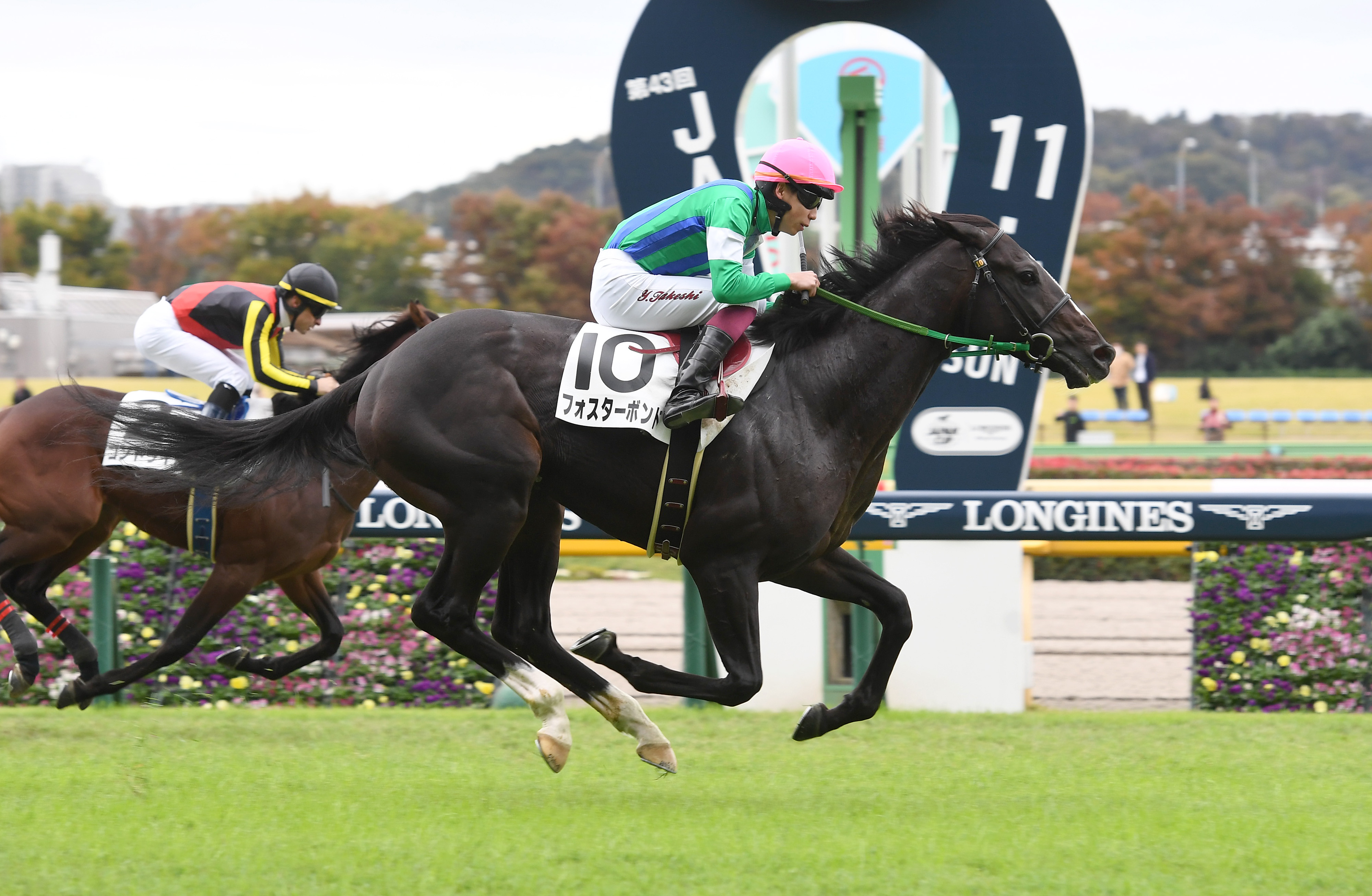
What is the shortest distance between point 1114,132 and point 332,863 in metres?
92.4

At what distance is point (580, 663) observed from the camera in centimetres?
406

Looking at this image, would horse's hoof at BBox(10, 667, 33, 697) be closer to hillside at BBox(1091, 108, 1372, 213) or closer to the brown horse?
the brown horse

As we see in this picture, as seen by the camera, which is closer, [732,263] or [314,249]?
[732,263]

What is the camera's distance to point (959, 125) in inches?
228

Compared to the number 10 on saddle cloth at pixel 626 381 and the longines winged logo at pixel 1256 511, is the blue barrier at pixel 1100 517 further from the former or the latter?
the number 10 on saddle cloth at pixel 626 381

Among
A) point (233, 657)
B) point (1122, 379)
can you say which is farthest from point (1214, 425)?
point (233, 657)

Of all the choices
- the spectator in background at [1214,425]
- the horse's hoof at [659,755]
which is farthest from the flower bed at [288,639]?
the spectator in background at [1214,425]

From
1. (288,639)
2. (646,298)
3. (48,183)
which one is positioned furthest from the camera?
(48,183)

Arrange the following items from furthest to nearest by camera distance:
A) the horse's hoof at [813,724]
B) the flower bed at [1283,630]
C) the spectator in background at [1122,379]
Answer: the spectator in background at [1122,379], the flower bed at [1283,630], the horse's hoof at [813,724]

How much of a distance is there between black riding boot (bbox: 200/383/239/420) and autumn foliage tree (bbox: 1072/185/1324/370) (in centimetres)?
3577

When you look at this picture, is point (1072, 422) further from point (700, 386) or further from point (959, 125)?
point (700, 386)

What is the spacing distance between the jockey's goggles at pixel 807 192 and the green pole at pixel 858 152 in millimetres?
2440

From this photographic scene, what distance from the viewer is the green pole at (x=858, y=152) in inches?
251

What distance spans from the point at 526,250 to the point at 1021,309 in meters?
41.2
